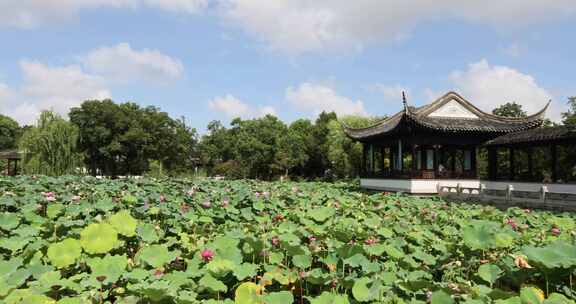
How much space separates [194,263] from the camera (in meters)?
2.39

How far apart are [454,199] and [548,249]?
44.2 feet

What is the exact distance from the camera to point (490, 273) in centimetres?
212

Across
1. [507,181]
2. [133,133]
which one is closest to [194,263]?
[507,181]

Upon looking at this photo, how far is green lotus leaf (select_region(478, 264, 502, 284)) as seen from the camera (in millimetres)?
2088

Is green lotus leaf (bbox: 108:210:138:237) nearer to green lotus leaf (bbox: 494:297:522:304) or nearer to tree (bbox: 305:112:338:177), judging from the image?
green lotus leaf (bbox: 494:297:522:304)

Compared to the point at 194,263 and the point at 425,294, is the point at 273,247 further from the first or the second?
the point at 425,294

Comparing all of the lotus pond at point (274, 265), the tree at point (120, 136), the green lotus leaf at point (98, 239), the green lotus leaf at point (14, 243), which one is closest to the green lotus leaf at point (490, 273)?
the lotus pond at point (274, 265)

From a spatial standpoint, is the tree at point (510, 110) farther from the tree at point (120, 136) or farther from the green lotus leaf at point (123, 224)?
the green lotus leaf at point (123, 224)

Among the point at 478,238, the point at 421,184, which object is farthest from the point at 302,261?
the point at 421,184

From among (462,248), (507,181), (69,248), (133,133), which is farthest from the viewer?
(133,133)

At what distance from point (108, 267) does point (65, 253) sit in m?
0.40

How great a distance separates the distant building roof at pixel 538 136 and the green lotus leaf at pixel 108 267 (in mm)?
15609

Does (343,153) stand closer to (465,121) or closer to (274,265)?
(465,121)

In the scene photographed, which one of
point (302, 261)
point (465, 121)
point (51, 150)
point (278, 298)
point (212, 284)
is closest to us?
point (278, 298)
